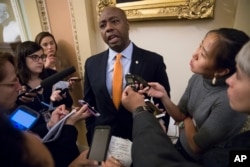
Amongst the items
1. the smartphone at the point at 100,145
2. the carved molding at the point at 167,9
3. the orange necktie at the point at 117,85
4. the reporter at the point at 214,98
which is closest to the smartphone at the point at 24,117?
the smartphone at the point at 100,145

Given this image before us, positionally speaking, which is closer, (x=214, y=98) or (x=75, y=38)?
(x=214, y=98)

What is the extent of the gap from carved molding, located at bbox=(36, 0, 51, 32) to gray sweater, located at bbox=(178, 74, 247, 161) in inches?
65.3

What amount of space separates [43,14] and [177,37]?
1327mm

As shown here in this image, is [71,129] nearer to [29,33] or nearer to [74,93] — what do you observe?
[74,93]

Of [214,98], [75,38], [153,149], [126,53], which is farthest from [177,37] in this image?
[153,149]

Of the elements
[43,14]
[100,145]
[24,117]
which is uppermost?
[43,14]

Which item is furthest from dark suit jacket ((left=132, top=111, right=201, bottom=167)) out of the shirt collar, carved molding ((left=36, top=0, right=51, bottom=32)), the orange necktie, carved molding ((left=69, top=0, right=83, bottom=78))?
carved molding ((left=36, top=0, right=51, bottom=32))

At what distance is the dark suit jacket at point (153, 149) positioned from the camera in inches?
20.1

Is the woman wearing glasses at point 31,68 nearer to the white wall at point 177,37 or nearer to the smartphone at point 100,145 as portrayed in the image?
the smartphone at point 100,145

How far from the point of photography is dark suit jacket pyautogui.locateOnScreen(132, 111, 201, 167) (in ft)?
1.68

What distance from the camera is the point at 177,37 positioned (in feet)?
4.80

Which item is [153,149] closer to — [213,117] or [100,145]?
[213,117]

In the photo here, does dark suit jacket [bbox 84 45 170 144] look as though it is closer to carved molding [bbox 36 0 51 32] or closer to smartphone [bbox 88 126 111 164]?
smartphone [bbox 88 126 111 164]

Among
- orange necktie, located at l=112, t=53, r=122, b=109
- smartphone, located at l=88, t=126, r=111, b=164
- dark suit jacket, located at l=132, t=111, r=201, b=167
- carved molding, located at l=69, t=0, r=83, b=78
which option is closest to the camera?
dark suit jacket, located at l=132, t=111, r=201, b=167
